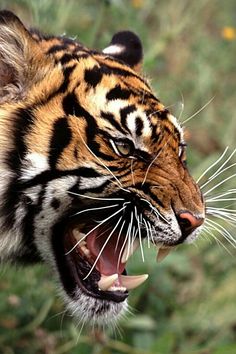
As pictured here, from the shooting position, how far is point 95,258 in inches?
94.7

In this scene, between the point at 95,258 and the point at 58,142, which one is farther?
the point at 95,258

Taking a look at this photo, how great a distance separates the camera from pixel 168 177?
220cm

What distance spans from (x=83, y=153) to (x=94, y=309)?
1.61ft

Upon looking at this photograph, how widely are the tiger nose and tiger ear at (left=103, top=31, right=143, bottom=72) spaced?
24.5 inches

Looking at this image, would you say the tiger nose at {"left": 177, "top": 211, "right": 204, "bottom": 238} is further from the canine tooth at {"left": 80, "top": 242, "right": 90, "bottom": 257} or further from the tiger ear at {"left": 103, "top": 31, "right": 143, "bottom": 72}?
the tiger ear at {"left": 103, "top": 31, "right": 143, "bottom": 72}

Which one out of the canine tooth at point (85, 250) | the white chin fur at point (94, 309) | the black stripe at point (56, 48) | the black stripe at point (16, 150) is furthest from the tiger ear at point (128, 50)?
the white chin fur at point (94, 309)

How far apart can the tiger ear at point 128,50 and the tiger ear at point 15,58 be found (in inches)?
18.0

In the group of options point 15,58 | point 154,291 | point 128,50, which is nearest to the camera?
point 15,58

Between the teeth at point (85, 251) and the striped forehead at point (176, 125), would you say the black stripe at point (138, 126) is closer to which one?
the striped forehead at point (176, 125)

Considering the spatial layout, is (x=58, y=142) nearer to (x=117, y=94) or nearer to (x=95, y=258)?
(x=117, y=94)

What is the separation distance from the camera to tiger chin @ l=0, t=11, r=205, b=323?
219 centimetres

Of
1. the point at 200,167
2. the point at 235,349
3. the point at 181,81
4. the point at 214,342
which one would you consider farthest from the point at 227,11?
the point at 235,349

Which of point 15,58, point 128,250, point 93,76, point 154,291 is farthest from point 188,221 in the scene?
point 154,291

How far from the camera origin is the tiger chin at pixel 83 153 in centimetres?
219
